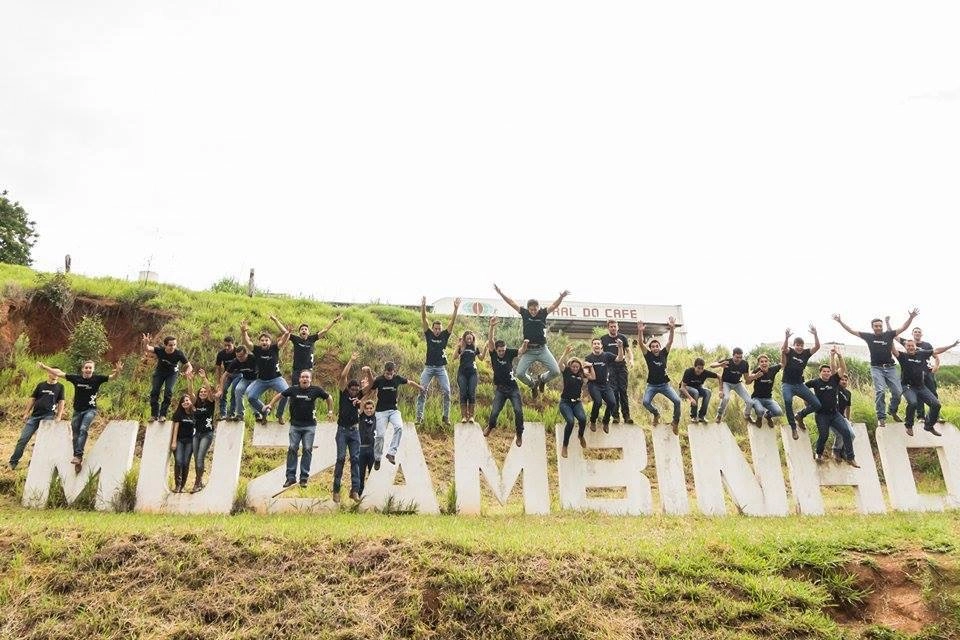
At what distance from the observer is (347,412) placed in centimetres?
1123

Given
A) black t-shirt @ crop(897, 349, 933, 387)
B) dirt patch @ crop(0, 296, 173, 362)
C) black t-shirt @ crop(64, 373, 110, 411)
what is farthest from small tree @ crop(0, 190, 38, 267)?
black t-shirt @ crop(897, 349, 933, 387)

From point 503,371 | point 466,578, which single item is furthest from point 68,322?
point 466,578

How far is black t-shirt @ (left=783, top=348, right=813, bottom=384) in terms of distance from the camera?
41.0ft

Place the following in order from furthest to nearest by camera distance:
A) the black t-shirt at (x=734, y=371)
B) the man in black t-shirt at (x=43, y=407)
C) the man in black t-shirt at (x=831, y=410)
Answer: the black t-shirt at (x=734, y=371) → the man in black t-shirt at (x=831, y=410) → the man in black t-shirt at (x=43, y=407)

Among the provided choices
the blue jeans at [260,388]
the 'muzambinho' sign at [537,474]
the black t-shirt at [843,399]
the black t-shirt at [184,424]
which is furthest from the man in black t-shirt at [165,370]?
the black t-shirt at [843,399]

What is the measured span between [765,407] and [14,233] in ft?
141

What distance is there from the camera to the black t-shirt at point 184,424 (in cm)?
1173

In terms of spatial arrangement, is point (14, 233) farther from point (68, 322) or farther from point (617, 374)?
point (617, 374)

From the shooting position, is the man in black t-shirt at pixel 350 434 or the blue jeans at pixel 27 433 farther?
the blue jeans at pixel 27 433

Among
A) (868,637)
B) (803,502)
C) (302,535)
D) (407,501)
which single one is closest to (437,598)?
(302,535)

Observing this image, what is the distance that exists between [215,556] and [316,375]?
479 inches

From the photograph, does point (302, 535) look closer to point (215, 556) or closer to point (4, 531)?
point (215, 556)

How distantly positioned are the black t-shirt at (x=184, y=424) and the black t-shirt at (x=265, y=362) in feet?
4.81

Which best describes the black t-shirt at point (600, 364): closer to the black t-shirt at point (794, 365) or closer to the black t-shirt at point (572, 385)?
the black t-shirt at point (572, 385)
